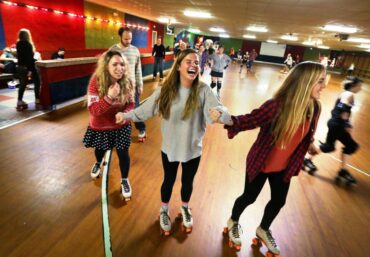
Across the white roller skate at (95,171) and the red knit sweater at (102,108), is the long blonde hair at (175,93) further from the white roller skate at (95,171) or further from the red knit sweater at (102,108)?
the white roller skate at (95,171)

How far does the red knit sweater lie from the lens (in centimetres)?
191

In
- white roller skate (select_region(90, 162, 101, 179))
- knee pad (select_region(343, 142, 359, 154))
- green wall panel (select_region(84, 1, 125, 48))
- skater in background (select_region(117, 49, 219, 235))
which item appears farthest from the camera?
green wall panel (select_region(84, 1, 125, 48))

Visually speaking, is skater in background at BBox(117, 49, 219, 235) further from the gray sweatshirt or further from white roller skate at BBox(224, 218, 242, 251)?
white roller skate at BBox(224, 218, 242, 251)

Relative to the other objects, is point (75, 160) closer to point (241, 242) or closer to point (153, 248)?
point (153, 248)

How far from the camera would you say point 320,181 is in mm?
3131

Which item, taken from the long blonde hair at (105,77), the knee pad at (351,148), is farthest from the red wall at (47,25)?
the knee pad at (351,148)

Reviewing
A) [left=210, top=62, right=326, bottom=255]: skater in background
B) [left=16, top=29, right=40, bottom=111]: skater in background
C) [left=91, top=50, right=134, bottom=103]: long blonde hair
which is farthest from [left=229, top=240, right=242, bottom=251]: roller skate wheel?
[left=16, top=29, right=40, bottom=111]: skater in background

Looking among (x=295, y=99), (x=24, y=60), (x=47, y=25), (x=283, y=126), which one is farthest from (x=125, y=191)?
(x=47, y=25)

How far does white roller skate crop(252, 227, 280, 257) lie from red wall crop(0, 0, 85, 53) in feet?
24.4

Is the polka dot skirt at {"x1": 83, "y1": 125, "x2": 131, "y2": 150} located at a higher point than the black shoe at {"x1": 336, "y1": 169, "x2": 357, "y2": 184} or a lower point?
higher

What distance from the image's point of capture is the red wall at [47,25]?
6.32 m

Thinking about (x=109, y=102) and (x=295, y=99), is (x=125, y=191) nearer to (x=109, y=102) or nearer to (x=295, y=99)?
(x=109, y=102)

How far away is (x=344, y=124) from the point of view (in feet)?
9.95

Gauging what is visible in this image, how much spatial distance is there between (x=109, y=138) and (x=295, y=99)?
5.10 feet
